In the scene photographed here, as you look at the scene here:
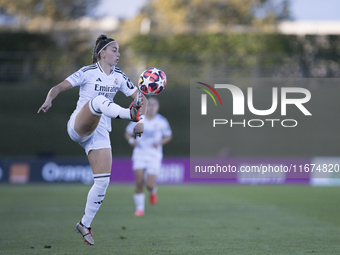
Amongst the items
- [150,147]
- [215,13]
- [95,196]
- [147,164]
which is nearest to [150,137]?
[150,147]

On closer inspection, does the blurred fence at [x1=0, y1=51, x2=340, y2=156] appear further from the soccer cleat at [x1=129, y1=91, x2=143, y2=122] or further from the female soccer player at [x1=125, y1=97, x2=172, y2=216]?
the soccer cleat at [x1=129, y1=91, x2=143, y2=122]

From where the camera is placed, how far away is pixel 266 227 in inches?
342

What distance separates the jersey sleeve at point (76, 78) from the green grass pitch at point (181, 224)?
2.15 m

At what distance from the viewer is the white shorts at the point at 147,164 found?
433 inches

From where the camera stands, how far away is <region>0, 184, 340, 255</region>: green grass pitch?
6.70 metres

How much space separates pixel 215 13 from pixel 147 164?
31681 mm

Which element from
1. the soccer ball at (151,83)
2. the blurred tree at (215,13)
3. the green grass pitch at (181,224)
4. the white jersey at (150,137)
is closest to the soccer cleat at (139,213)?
the green grass pitch at (181,224)

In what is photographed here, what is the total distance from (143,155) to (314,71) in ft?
62.6

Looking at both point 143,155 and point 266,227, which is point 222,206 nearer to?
point 143,155

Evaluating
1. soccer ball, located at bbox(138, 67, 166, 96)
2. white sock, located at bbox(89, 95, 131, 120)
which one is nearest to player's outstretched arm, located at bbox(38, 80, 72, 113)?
white sock, located at bbox(89, 95, 131, 120)

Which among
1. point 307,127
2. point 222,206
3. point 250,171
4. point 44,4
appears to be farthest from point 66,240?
point 44,4

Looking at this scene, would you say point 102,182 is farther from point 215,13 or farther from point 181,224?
point 215,13

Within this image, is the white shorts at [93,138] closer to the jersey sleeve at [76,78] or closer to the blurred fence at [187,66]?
the jersey sleeve at [76,78]

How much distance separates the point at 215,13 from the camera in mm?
40812
